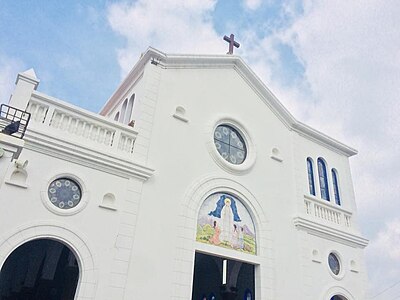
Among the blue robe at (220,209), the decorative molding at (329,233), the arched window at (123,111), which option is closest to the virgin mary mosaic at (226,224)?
the blue robe at (220,209)

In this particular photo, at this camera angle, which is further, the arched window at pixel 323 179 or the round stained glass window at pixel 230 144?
the arched window at pixel 323 179

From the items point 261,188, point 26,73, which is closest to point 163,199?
point 261,188

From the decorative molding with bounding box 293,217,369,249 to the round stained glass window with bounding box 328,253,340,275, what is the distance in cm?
63

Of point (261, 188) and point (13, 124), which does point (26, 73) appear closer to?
point (13, 124)

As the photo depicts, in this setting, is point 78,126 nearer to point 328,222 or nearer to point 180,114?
point 180,114

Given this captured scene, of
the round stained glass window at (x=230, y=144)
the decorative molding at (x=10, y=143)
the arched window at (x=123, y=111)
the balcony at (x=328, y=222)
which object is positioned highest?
the arched window at (x=123, y=111)

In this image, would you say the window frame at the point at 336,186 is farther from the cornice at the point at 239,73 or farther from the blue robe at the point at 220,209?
the blue robe at the point at 220,209

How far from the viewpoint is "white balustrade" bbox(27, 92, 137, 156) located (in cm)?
930

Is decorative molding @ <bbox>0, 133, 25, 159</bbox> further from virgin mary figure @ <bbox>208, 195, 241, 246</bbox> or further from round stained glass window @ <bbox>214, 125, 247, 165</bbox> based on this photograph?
round stained glass window @ <bbox>214, 125, 247, 165</bbox>

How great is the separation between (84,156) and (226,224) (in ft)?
16.2

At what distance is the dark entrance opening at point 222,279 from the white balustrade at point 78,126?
6498 mm

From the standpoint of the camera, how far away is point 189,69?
1323cm

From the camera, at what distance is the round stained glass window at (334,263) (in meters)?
13.5

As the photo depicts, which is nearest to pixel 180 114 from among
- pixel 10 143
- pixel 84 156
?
pixel 84 156
